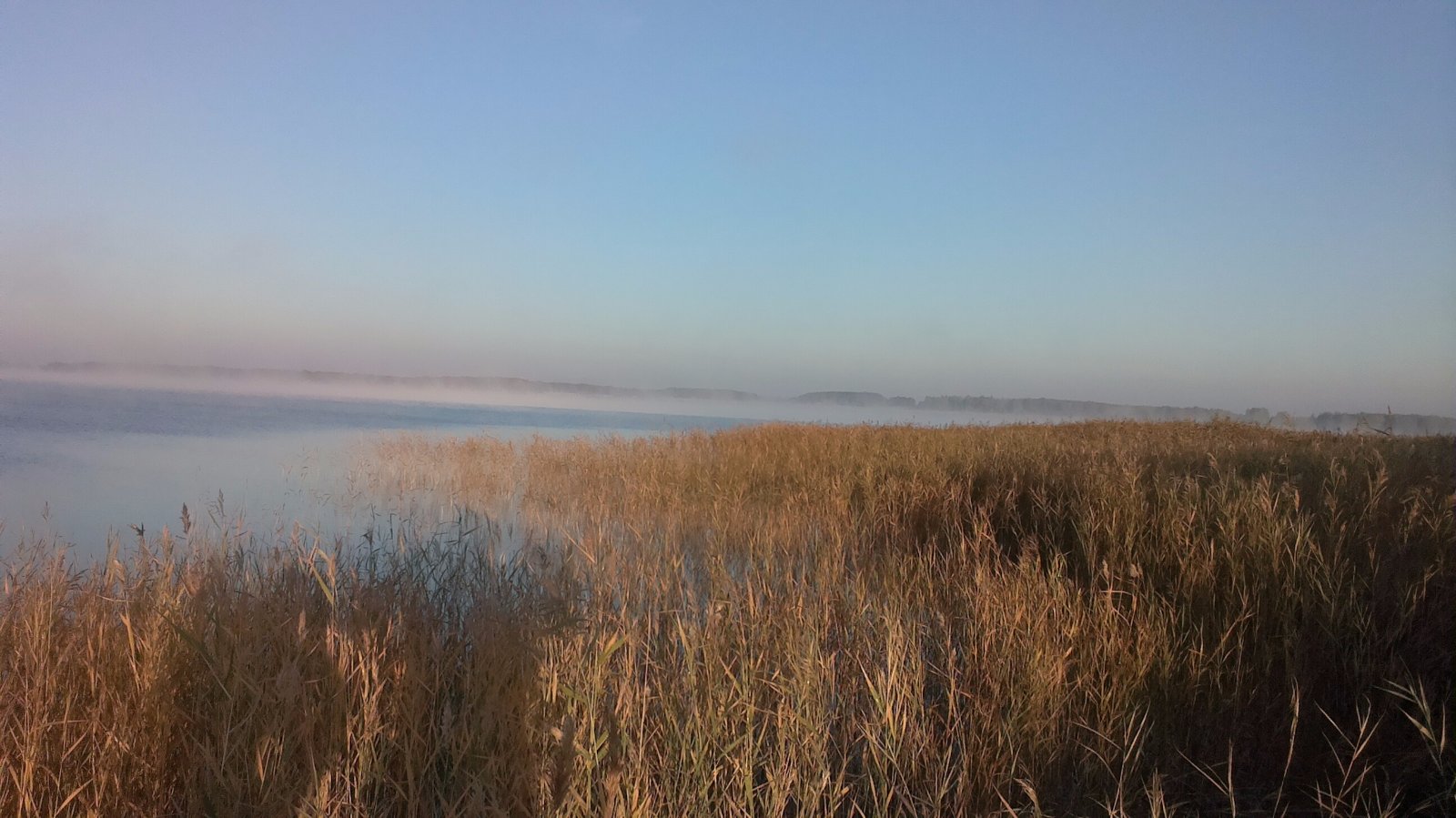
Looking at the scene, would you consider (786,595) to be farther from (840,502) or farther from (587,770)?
(840,502)

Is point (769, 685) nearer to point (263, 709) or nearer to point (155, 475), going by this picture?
point (263, 709)

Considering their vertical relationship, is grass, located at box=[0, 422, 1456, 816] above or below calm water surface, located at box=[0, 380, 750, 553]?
above

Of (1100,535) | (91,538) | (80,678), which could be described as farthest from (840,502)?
(91,538)

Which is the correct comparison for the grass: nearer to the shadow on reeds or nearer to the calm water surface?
the shadow on reeds

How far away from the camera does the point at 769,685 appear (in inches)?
109

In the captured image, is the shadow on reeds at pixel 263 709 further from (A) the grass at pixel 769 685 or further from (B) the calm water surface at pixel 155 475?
(B) the calm water surface at pixel 155 475

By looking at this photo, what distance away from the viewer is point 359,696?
89.7 inches

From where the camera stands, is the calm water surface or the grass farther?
the calm water surface

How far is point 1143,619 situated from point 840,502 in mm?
3585

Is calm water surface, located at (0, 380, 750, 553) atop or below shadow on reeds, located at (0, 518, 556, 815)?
below

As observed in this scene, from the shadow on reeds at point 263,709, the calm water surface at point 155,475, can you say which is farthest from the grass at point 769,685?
the calm water surface at point 155,475

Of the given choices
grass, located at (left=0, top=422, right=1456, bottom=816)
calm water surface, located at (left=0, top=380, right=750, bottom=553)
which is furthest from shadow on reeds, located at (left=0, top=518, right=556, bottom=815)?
calm water surface, located at (left=0, top=380, right=750, bottom=553)

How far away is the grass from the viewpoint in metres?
1.99

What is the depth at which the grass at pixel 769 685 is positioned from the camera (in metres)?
1.99
